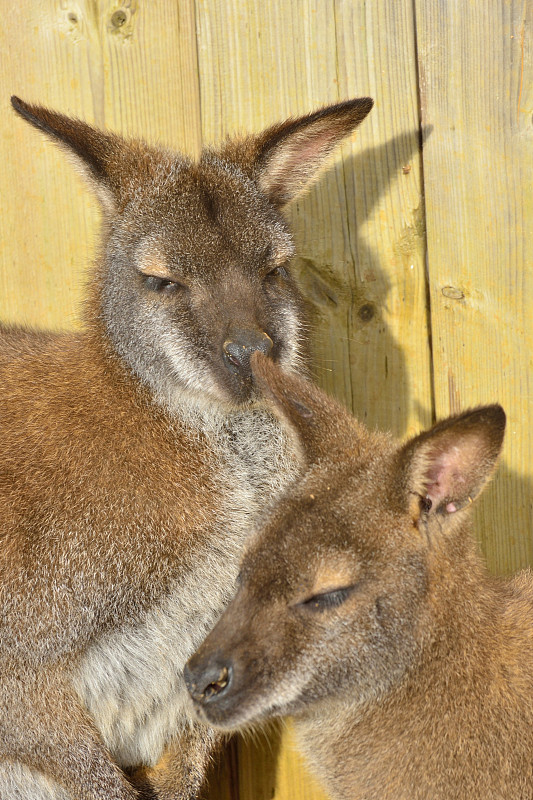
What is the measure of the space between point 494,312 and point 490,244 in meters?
0.26

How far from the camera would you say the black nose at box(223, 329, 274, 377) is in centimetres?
297

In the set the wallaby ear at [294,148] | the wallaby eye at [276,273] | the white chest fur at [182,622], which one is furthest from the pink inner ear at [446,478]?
the wallaby ear at [294,148]

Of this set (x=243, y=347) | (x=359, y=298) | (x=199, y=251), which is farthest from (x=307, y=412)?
(x=359, y=298)

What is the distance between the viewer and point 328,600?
8.36 ft

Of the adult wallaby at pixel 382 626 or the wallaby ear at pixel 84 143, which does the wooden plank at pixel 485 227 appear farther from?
the wallaby ear at pixel 84 143

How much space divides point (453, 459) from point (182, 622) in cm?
109

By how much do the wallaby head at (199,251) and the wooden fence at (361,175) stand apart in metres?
0.41

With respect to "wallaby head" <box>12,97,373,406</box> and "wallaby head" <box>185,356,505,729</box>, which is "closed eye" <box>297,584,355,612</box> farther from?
"wallaby head" <box>12,97,373,406</box>

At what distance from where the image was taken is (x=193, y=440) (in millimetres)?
3193

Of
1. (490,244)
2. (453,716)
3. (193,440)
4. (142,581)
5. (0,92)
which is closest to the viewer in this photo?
(453,716)

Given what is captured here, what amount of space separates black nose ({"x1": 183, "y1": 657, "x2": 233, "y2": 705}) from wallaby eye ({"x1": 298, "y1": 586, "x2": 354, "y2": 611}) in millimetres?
265

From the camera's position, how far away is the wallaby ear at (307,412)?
2.75 metres

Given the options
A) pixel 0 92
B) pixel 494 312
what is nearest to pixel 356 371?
pixel 494 312

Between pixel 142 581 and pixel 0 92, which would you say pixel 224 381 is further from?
pixel 0 92
